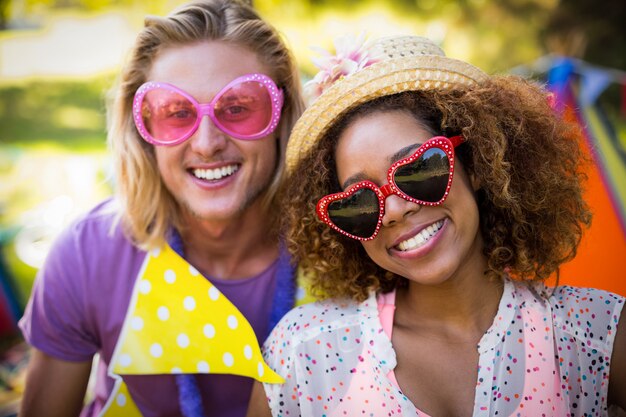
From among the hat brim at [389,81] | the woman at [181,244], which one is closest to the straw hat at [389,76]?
the hat brim at [389,81]

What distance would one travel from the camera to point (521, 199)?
2010 millimetres

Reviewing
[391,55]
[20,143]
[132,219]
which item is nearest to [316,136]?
[391,55]

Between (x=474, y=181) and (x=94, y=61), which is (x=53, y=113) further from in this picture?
(x=474, y=181)

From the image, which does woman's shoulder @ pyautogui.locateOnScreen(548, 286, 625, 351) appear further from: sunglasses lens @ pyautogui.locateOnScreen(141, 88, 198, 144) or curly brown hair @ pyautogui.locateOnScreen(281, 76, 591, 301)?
sunglasses lens @ pyautogui.locateOnScreen(141, 88, 198, 144)

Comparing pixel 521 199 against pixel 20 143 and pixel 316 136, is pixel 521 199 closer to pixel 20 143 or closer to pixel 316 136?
pixel 316 136

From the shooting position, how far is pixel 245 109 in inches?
89.8

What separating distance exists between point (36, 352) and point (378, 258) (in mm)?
1452

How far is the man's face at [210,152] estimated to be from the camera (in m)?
2.25

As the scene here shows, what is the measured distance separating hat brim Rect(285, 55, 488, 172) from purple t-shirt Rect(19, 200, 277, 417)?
2.84 feet

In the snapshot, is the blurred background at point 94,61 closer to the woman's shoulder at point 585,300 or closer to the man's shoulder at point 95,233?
the man's shoulder at point 95,233

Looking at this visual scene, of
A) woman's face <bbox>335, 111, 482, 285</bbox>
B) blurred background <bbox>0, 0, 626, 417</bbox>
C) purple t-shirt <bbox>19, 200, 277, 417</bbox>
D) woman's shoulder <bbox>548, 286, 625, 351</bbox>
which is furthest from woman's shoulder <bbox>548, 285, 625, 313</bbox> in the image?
blurred background <bbox>0, 0, 626, 417</bbox>

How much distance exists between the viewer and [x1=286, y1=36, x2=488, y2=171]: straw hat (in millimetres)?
1857

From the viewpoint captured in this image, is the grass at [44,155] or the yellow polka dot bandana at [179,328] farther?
the grass at [44,155]

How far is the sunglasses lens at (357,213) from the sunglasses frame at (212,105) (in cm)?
57
